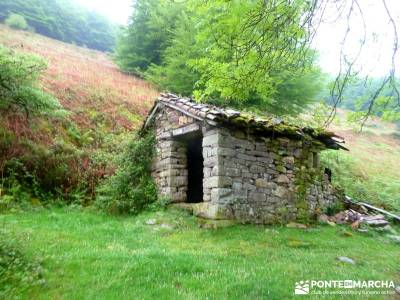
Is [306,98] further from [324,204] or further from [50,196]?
[50,196]

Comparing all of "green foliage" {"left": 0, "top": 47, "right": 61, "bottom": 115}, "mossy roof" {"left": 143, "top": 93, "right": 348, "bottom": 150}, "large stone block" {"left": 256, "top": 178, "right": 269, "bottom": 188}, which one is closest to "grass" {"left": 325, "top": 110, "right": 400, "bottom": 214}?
"mossy roof" {"left": 143, "top": 93, "right": 348, "bottom": 150}

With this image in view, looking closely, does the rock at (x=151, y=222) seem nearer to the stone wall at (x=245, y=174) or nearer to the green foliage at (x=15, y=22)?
the stone wall at (x=245, y=174)

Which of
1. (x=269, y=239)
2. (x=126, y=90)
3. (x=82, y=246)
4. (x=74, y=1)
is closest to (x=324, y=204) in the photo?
(x=269, y=239)

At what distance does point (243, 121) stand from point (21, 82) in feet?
20.6

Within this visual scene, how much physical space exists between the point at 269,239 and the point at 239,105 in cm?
735

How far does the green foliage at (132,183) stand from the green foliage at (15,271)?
452 centimetres

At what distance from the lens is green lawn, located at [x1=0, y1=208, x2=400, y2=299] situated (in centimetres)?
478

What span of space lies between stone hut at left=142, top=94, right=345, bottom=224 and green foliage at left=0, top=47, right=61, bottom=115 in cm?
316

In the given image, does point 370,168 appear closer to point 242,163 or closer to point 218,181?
point 242,163

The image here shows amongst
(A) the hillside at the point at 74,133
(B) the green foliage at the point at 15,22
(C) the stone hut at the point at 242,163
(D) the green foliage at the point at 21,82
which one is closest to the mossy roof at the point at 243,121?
(C) the stone hut at the point at 242,163

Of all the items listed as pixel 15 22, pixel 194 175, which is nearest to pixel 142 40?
pixel 194 175

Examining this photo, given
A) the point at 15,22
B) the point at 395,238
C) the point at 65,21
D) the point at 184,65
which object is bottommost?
the point at 395,238

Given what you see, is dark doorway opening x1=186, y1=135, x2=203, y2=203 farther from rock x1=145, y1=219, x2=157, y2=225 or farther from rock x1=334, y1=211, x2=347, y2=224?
rock x1=334, y1=211, x2=347, y2=224

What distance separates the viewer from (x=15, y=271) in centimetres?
482
